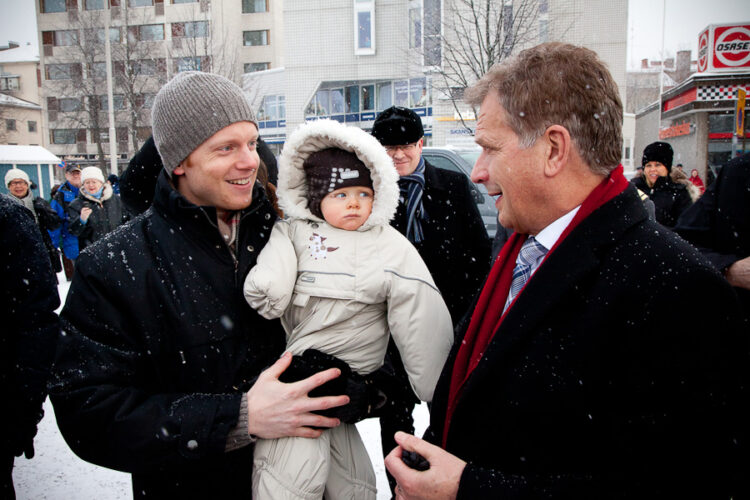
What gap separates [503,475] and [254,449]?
93 cm

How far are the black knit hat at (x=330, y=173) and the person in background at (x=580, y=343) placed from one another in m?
0.63

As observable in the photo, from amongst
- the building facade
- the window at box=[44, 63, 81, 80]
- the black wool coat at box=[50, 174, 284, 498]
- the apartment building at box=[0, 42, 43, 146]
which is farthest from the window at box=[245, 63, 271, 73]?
the black wool coat at box=[50, 174, 284, 498]

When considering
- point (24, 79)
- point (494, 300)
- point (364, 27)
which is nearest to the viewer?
point (494, 300)

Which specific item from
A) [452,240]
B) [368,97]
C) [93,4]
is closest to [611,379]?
[452,240]

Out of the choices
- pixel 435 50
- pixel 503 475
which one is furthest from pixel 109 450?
pixel 435 50

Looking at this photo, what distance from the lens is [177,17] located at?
1710 inches

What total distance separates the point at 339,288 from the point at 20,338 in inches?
64.7

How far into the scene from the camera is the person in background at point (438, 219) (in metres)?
3.32

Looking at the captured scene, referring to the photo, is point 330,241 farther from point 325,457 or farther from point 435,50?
point 435,50

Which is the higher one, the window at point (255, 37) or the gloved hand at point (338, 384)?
the window at point (255, 37)

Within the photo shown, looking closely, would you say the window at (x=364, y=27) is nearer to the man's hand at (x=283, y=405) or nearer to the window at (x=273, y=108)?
the window at (x=273, y=108)

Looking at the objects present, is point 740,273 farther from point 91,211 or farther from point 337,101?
point 337,101

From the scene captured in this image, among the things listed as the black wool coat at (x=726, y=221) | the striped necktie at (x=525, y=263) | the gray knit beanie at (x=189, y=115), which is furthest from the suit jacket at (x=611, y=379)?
the black wool coat at (x=726, y=221)

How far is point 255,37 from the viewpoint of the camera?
154 ft
